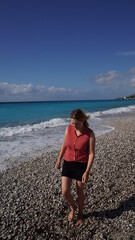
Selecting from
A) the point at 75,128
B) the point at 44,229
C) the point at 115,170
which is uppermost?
the point at 75,128

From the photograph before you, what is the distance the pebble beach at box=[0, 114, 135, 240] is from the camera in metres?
4.30

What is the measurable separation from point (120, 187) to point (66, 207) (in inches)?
75.7

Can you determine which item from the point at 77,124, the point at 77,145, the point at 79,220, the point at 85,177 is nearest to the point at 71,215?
the point at 79,220

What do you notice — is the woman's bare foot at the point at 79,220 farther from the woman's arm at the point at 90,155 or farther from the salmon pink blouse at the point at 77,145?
the salmon pink blouse at the point at 77,145

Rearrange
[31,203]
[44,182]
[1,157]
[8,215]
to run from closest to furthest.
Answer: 1. [8,215]
2. [31,203]
3. [44,182]
4. [1,157]

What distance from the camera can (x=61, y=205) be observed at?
17.0 ft

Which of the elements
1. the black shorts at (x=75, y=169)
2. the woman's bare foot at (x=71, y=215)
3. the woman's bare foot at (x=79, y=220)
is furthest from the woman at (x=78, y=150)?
the woman's bare foot at (x=79, y=220)

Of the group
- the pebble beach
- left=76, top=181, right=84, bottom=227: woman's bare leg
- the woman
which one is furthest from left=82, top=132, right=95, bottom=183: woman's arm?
the pebble beach

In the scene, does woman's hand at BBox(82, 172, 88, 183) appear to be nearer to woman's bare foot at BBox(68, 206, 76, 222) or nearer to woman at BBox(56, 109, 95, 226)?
woman at BBox(56, 109, 95, 226)

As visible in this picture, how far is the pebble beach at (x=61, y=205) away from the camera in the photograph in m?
4.30

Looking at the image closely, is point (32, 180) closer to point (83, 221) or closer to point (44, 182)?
point (44, 182)

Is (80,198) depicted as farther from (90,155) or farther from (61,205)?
(90,155)

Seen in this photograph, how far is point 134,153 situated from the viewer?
8.94 metres

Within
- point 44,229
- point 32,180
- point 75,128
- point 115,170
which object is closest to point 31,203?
point 44,229
